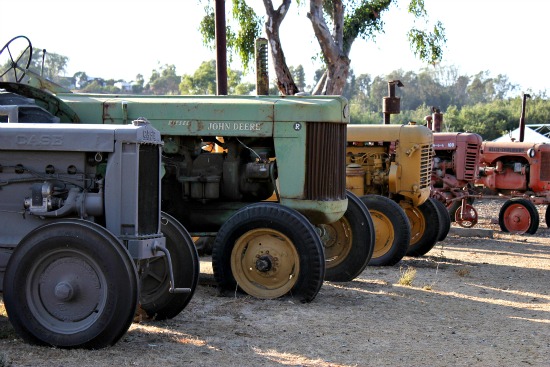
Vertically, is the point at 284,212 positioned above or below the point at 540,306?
above

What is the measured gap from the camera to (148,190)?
6.97 metres

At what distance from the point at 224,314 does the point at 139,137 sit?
198cm

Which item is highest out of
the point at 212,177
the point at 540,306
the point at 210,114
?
the point at 210,114

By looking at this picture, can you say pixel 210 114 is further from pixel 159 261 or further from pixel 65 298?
pixel 65 298

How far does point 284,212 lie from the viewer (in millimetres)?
8625

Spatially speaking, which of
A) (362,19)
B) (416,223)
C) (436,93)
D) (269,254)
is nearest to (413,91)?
(436,93)

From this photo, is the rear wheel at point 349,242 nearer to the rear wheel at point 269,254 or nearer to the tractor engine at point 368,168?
the rear wheel at point 269,254

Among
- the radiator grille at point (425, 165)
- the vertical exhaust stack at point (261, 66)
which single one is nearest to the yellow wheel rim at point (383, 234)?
the radiator grille at point (425, 165)

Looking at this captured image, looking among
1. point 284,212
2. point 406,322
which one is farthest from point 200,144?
point 406,322

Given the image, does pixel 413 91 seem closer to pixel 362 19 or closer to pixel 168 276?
pixel 362 19

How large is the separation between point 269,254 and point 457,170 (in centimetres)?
1036

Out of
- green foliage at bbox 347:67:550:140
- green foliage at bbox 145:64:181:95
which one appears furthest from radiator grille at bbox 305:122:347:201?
green foliage at bbox 145:64:181:95

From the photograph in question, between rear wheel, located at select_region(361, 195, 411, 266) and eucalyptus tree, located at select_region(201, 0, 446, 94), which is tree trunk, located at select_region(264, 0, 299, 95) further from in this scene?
rear wheel, located at select_region(361, 195, 411, 266)

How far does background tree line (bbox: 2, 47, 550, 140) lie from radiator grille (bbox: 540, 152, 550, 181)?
25257mm
